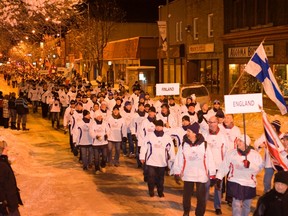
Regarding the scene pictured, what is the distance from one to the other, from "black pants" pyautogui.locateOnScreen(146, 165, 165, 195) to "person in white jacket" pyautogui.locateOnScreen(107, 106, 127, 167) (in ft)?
10.9

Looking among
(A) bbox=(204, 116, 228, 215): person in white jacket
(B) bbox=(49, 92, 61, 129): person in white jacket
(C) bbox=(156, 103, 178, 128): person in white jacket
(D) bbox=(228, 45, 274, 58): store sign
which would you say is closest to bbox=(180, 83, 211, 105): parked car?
(D) bbox=(228, 45, 274, 58): store sign

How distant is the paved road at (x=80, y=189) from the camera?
32.9ft

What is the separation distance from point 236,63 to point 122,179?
71.6ft

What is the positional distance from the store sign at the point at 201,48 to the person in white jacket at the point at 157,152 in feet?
86.5

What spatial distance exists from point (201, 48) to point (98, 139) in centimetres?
2585

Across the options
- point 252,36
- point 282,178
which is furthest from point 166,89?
point 252,36

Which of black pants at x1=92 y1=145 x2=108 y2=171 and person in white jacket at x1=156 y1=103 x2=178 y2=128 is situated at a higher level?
person in white jacket at x1=156 y1=103 x2=178 y2=128

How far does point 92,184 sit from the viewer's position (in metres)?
12.3

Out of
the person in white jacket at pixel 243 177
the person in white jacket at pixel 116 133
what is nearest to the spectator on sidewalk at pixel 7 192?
the person in white jacket at pixel 243 177

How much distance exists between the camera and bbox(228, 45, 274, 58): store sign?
2894 cm

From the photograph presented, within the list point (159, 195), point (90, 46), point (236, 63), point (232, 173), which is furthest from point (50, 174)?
point (90, 46)

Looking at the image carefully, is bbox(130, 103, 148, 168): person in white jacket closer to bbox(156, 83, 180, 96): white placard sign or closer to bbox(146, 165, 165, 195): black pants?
bbox(156, 83, 180, 96): white placard sign

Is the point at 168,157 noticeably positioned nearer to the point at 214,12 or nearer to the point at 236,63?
the point at 236,63

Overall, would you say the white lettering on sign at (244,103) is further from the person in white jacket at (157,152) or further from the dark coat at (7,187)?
the dark coat at (7,187)
